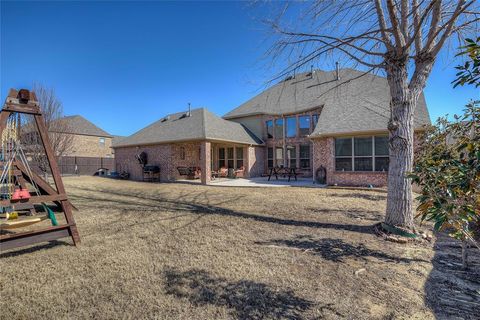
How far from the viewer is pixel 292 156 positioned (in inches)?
734

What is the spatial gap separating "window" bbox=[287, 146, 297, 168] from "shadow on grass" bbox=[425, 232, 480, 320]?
14364mm

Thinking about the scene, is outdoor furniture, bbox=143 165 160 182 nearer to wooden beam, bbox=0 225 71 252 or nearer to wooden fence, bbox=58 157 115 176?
wooden beam, bbox=0 225 71 252

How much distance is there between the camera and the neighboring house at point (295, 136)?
1247cm

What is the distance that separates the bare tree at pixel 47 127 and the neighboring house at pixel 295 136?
5276mm

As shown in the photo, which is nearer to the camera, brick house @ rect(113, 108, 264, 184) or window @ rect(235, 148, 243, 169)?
brick house @ rect(113, 108, 264, 184)

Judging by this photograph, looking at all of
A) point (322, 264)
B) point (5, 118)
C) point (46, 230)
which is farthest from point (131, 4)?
point (322, 264)

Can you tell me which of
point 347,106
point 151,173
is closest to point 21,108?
point 151,173

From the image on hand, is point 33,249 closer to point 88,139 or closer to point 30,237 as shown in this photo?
point 30,237

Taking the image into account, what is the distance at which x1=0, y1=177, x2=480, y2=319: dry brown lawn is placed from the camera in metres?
2.52

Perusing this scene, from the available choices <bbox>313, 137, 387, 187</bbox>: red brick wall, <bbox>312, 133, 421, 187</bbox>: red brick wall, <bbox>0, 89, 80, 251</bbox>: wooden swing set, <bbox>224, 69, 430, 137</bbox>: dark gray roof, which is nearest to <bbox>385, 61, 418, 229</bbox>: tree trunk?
<bbox>224, 69, 430, 137</bbox>: dark gray roof

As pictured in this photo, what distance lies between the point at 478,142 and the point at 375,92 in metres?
15.2

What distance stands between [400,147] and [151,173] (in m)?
A: 16.2

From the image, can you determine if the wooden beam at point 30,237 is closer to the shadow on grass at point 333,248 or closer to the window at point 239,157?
the shadow on grass at point 333,248

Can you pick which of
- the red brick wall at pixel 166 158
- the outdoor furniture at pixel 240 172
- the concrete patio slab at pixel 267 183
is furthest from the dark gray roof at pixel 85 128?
the concrete patio slab at pixel 267 183
